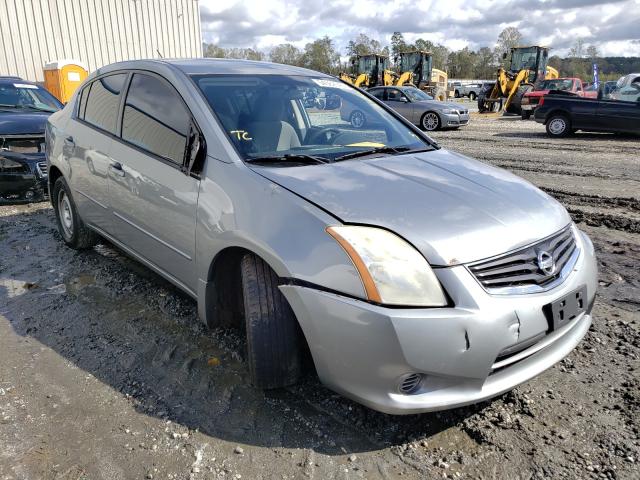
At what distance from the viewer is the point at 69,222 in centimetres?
472

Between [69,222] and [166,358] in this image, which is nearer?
[166,358]

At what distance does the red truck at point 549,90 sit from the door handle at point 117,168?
19902 millimetres

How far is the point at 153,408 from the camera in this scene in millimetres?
2537

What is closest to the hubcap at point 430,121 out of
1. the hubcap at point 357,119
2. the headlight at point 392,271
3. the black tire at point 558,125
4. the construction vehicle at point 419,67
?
the black tire at point 558,125

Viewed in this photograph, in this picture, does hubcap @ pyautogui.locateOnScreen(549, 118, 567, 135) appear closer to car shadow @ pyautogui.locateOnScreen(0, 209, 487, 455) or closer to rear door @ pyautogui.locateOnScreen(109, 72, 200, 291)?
car shadow @ pyautogui.locateOnScreen(0, 209, 487, 455)

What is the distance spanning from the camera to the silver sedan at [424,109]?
16078 millimetres

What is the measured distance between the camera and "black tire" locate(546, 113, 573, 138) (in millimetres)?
13797

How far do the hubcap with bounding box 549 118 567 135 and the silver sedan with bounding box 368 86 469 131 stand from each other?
9.74 ft

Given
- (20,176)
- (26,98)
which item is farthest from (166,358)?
(26,98)

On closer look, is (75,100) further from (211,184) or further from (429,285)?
(429,285)

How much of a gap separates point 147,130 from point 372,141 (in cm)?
145

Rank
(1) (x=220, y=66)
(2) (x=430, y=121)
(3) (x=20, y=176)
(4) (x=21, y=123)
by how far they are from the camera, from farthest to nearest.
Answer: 1. (2) (x=430, y=121)
2. (4) (x=21, y=123)
3. (3) (x=20, y=176)
4. (1) (x=220, y=66)

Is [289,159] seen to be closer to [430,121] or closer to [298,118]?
[298,118]

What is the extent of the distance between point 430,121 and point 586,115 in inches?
181
